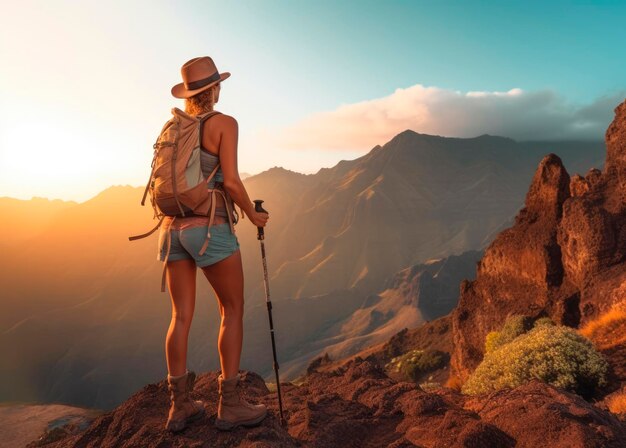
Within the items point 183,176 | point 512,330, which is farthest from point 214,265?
point 512,330

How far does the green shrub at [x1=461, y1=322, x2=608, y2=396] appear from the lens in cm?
644

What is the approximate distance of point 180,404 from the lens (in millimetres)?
3666

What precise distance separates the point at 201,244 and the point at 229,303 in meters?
0.59

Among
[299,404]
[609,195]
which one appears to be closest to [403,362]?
[609,195]

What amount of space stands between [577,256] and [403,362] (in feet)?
82.2

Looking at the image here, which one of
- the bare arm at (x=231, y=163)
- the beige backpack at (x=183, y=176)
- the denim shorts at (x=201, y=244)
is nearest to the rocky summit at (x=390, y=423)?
the denim shorts at (x=201, y=244)

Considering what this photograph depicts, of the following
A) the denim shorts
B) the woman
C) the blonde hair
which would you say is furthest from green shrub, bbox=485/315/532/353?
the blonde hair

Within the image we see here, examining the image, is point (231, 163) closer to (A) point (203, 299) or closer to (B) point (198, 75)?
(B) point (198, 75)

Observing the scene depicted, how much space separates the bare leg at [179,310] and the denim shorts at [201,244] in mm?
110

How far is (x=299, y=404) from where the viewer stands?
5789mm

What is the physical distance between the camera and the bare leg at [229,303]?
140 inches

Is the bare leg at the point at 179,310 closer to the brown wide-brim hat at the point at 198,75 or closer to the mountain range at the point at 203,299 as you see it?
the brown wide-brim hat at the point at 198,75

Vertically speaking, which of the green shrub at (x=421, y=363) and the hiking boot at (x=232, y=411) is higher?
the hiking boot at (x=232, y=411)

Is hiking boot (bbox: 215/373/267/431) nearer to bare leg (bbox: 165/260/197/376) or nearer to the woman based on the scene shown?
the woman
